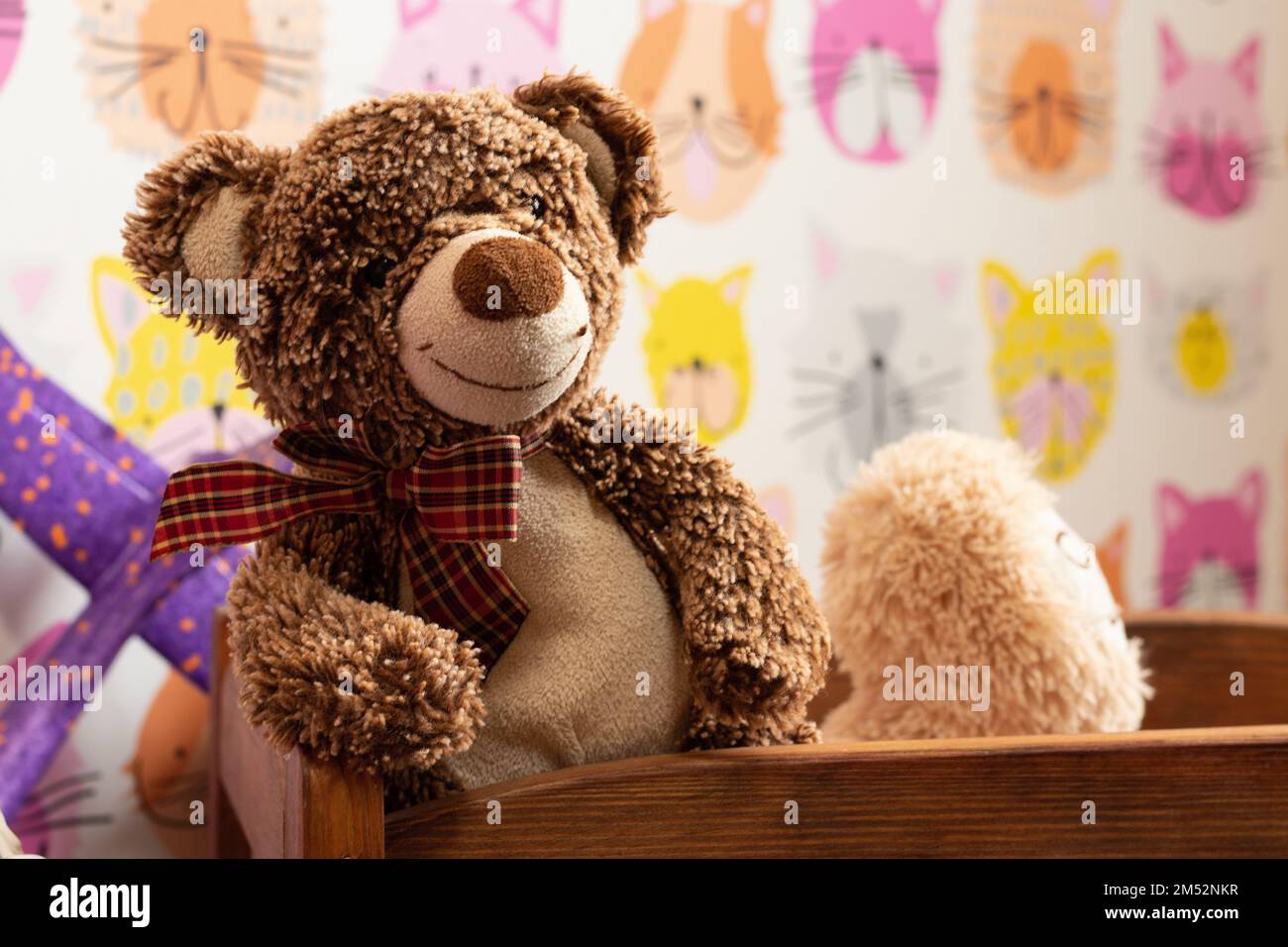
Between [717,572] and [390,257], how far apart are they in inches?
9.6

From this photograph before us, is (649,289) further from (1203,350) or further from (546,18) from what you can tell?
(1203,350)

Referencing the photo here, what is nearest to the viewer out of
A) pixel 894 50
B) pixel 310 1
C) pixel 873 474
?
pixel 873 474

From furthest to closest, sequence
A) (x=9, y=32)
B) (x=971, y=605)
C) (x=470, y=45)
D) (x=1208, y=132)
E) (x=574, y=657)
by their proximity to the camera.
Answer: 1. (x=1208, y=132)
2. (x=470, y=45)
3. (x=9, y=32)
4. (x=971, y=605)
5. (x=574, y=657)

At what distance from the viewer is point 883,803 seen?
0.69 meters

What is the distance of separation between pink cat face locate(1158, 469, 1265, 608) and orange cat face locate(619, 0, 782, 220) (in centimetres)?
61

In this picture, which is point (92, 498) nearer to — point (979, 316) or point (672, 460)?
point (672, 460)

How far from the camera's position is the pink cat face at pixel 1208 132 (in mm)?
1373

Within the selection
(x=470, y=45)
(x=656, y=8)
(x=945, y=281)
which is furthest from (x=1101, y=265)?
(x=470, y=45)

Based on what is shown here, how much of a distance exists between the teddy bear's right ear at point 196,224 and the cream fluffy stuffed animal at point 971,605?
1.67 ft

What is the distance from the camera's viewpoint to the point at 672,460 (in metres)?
0.74

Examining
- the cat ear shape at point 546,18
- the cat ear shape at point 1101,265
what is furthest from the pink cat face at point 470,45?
the cat ear shape at point 1101,265

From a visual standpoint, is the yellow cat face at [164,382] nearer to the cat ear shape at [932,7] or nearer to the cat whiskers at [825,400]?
the cat whiskers at [825,400]
